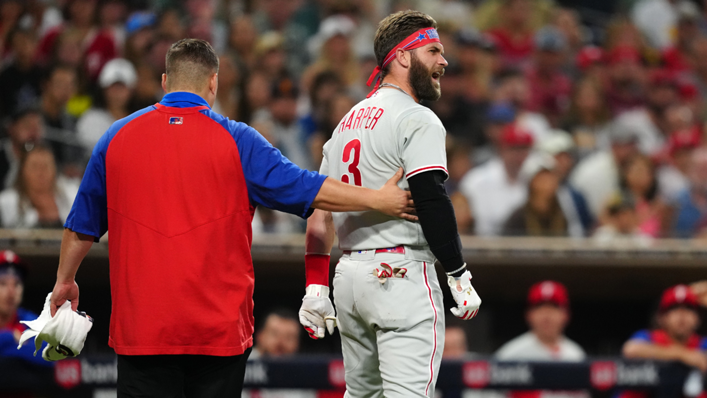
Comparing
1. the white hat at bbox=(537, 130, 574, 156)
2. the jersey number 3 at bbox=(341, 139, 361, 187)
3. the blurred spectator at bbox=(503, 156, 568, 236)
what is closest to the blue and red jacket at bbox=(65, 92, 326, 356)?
the jersey number 3 at bbox=(341, 139, 361, 187)

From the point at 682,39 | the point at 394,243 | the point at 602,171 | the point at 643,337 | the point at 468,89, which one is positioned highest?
the point at 682,39

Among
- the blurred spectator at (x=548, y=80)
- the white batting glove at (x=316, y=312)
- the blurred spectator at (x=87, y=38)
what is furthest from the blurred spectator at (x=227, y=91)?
the white batting glove at (x=316, y=312)

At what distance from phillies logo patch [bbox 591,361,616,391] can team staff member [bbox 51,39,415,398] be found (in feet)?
8.82

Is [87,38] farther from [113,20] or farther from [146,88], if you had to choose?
[146,88]

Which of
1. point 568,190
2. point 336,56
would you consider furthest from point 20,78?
point 568,190

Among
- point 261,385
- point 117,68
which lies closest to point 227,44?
point 117,68

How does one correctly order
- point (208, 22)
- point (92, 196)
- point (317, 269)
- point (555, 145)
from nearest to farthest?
point (92, 196)
point (317, 269)
point (555, 145)
point (208, 22)

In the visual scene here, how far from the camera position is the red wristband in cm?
356

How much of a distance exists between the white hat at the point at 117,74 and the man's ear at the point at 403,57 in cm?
411

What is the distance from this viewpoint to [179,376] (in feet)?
10.4

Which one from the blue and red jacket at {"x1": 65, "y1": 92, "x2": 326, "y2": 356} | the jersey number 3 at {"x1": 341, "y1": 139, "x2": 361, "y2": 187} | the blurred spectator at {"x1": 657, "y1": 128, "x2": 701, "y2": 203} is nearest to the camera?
the blue and red jacket at {"x1": 65, "y1": 92, "x2": 326, "y2": 356}

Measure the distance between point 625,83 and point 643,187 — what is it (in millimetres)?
2085

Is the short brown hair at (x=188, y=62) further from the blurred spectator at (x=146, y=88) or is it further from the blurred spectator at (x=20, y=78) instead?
the blurred spectator at (x=20, y=78)

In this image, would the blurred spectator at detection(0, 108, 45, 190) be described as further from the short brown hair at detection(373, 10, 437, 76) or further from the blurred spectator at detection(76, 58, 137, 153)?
the short brown hair at detection(373, 10, 437, 76)
